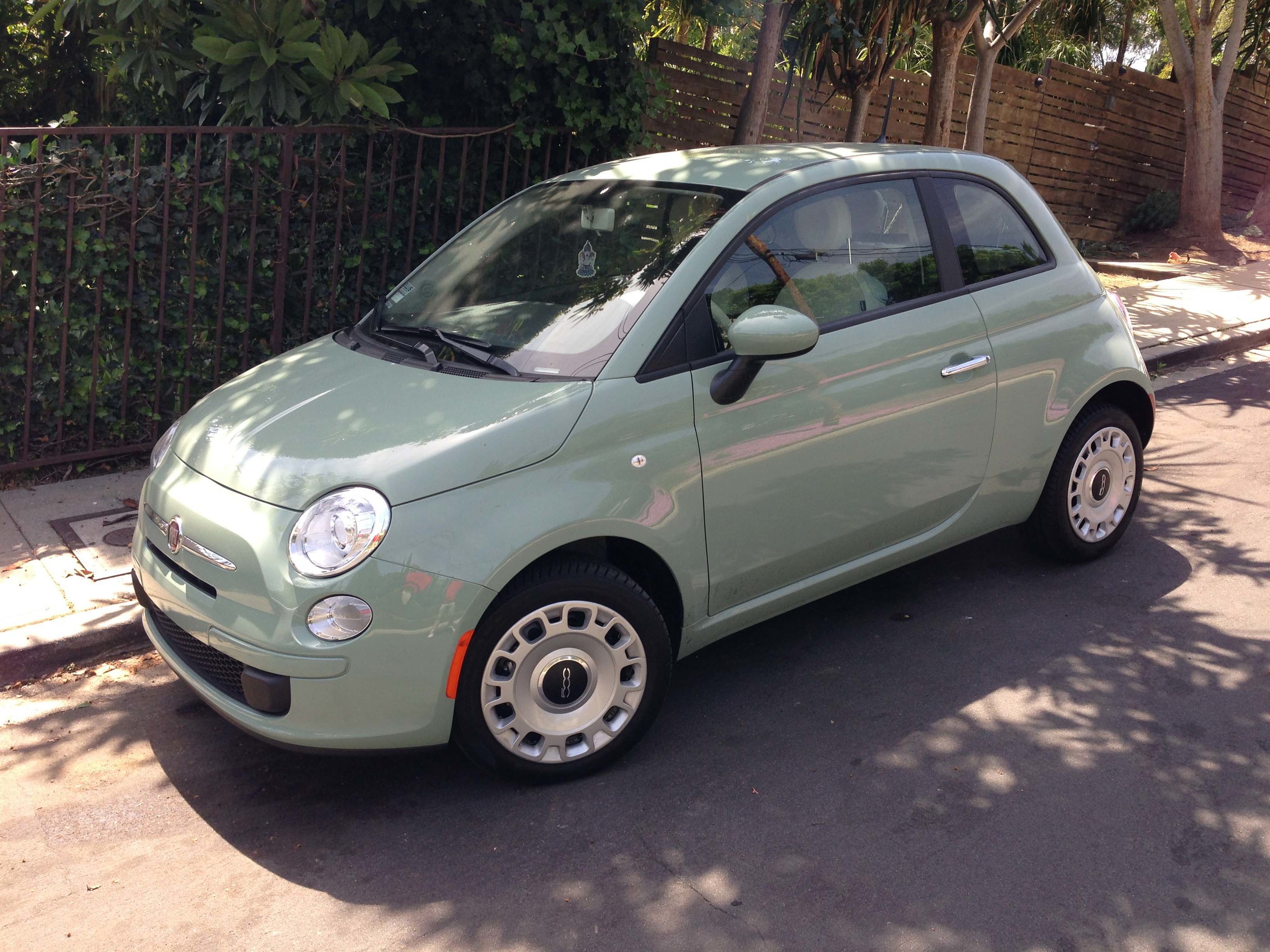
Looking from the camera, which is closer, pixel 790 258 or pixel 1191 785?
pixel 1191 785

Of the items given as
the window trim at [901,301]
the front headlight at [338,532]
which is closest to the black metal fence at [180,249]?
the window trim at [901,301]

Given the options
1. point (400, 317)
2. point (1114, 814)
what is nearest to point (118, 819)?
point (400, 317)

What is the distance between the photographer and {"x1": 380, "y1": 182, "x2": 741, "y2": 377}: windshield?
3.80 meters

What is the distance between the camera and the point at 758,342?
3.60m

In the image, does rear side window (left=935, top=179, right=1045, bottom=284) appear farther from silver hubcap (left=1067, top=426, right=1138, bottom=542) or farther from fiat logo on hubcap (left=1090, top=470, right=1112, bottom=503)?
fiat logo on hubcap (left=1090, top=470, right=1112, bottom=503)

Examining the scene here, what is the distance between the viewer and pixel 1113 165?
52.5 feet

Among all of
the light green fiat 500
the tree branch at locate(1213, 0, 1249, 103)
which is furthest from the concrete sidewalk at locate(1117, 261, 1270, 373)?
the light green fiat 500

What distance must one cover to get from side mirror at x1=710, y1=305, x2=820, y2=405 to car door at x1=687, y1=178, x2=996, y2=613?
0.04m

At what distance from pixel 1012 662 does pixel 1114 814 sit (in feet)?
3.20

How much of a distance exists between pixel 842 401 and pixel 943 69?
25.0 feet

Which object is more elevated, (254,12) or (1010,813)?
(254,12)

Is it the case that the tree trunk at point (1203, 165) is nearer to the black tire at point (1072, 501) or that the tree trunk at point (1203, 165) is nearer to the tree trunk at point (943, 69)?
the tree trunk at point (943, 69)

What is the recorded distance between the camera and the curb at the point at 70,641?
4414 millimetres

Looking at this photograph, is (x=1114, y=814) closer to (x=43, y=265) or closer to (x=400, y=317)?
(x=400, y=317)
